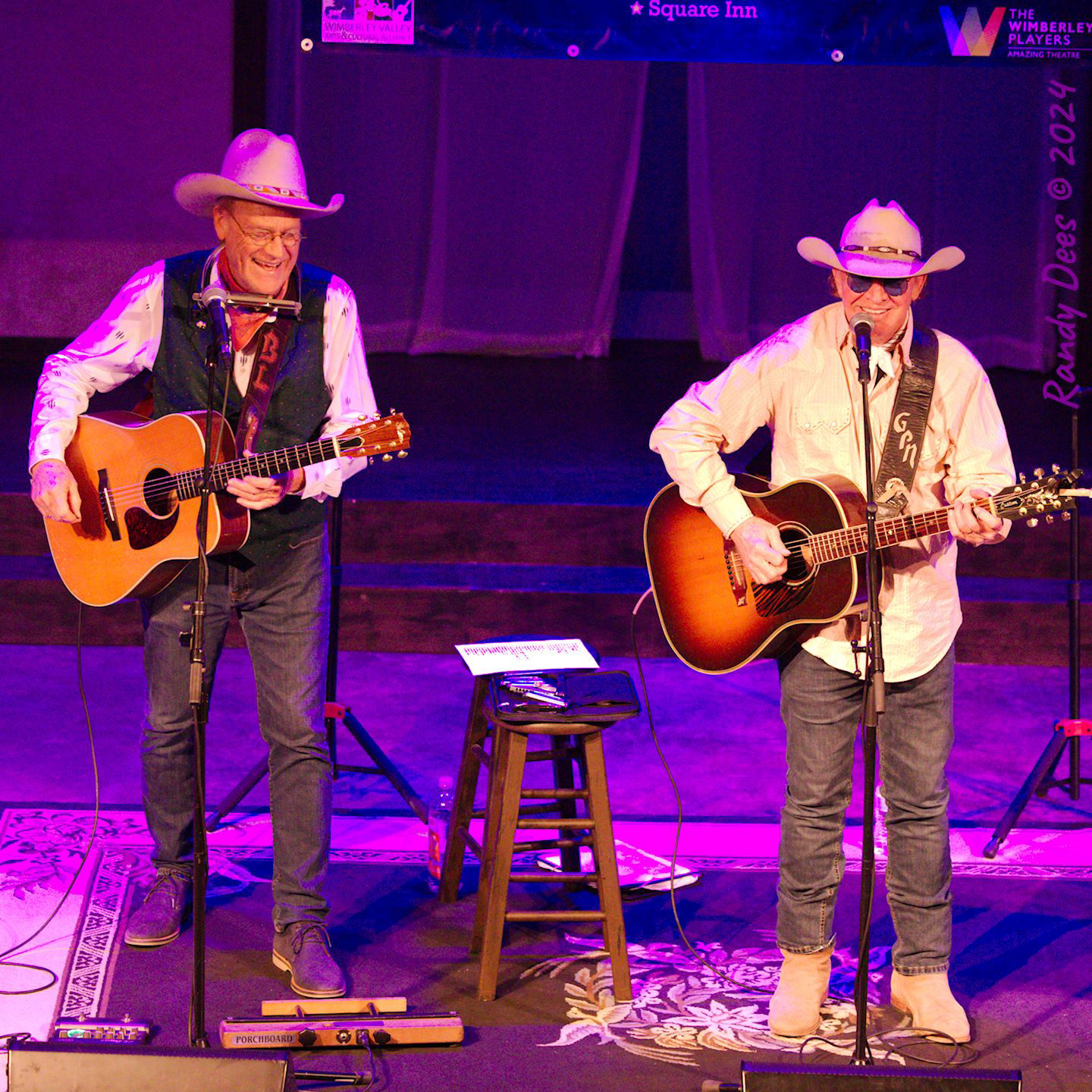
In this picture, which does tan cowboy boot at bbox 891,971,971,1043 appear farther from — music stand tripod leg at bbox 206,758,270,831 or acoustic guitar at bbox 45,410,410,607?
music stand tripod leg at bbox 206,758,270,831

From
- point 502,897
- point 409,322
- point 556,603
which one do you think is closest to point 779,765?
point 556,603

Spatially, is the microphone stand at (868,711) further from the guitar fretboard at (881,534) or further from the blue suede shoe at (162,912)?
the blue suede shoe at (162,912)

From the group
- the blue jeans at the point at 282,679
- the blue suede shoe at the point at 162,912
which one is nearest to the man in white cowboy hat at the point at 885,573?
the blue jeans at the point at 282,679

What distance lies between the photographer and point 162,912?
445cm

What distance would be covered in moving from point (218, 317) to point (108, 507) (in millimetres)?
656

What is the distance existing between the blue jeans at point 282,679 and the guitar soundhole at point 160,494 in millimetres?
168

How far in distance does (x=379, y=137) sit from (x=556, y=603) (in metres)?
5.45

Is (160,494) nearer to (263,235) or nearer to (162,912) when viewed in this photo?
(263,235)

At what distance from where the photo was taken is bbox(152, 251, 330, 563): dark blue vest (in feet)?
13.8

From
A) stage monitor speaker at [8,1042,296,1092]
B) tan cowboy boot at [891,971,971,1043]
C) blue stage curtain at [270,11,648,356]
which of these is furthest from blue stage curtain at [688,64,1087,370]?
stage monitor speaker at [8,1042,296,1092]

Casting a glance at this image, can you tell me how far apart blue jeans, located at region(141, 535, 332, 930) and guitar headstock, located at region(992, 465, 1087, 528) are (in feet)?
5.86

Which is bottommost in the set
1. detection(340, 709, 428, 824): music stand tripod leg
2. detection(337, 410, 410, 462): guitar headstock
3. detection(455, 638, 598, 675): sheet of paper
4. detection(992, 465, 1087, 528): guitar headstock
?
detection(340, 709, 428, 824): music stand tripod leg

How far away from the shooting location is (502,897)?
164 inches

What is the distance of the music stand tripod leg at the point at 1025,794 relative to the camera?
17.1 feet
